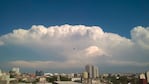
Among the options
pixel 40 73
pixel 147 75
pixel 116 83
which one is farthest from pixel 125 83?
pixel 40 73

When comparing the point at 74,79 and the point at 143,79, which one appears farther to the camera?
the point at 74,79

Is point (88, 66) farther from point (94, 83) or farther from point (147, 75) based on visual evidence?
point (147, 75)

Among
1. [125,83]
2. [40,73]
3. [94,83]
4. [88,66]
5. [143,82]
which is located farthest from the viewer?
[40,73]

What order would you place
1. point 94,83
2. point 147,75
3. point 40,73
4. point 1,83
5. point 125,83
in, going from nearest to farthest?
point 1,83
point 147,75
point 94,83
point 125,83
point 40,73

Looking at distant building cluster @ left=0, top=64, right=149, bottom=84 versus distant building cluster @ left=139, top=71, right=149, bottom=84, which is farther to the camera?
distant building cluster @ left=0, top=64, right=149, bottom=84

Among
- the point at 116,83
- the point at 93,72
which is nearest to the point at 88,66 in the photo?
the point at 93,72

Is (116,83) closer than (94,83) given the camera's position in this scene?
No

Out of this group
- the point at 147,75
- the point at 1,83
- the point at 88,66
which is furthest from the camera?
the point at 88,66

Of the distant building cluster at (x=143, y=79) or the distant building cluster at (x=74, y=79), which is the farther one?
the distant building cluster at (x=74, y=79)

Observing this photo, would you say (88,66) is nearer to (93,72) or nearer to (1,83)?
(93,72)
